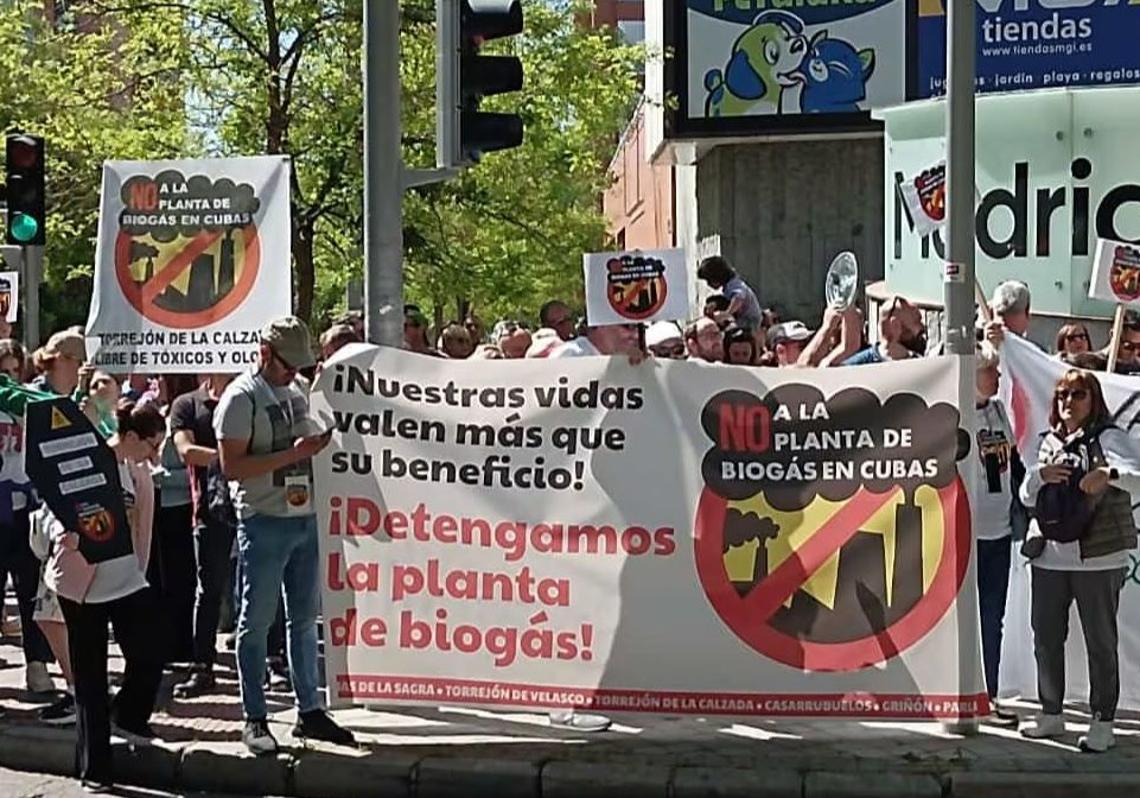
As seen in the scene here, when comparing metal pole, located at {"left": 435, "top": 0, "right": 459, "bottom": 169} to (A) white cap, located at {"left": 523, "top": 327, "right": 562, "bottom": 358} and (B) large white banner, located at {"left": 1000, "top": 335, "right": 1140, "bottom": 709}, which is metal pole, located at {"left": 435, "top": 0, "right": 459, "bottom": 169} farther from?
(B) large white banner, located at {"left": 1000, "top": 335, "right": 1140, "bottom": 709}

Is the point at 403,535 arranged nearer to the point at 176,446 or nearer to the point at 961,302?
the point at 176,446

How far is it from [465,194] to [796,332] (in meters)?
11.0

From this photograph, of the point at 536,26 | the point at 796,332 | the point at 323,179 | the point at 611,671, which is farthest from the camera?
the point at 536,26

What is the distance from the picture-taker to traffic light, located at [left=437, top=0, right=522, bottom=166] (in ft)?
27.3

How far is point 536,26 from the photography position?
20609 mm

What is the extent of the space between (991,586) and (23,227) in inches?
320

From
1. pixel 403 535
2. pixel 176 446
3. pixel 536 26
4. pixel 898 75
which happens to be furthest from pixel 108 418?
pixel 898 75

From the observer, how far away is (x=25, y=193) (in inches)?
512

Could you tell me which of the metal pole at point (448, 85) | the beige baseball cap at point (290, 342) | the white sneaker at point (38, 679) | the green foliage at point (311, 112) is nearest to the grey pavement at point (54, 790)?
the white sneaker at point (38, 679)

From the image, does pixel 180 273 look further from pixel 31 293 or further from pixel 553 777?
pixel 31 293

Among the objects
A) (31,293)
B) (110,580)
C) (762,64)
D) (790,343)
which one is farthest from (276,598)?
(762,64)

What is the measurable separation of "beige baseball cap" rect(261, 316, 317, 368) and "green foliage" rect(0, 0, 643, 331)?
26.9 feet

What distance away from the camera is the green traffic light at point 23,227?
42.2 feet

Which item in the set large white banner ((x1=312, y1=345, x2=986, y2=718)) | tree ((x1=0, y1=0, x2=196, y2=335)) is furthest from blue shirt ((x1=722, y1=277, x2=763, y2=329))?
tree ((x1=0, y1=0, x2=196, y2=335))
